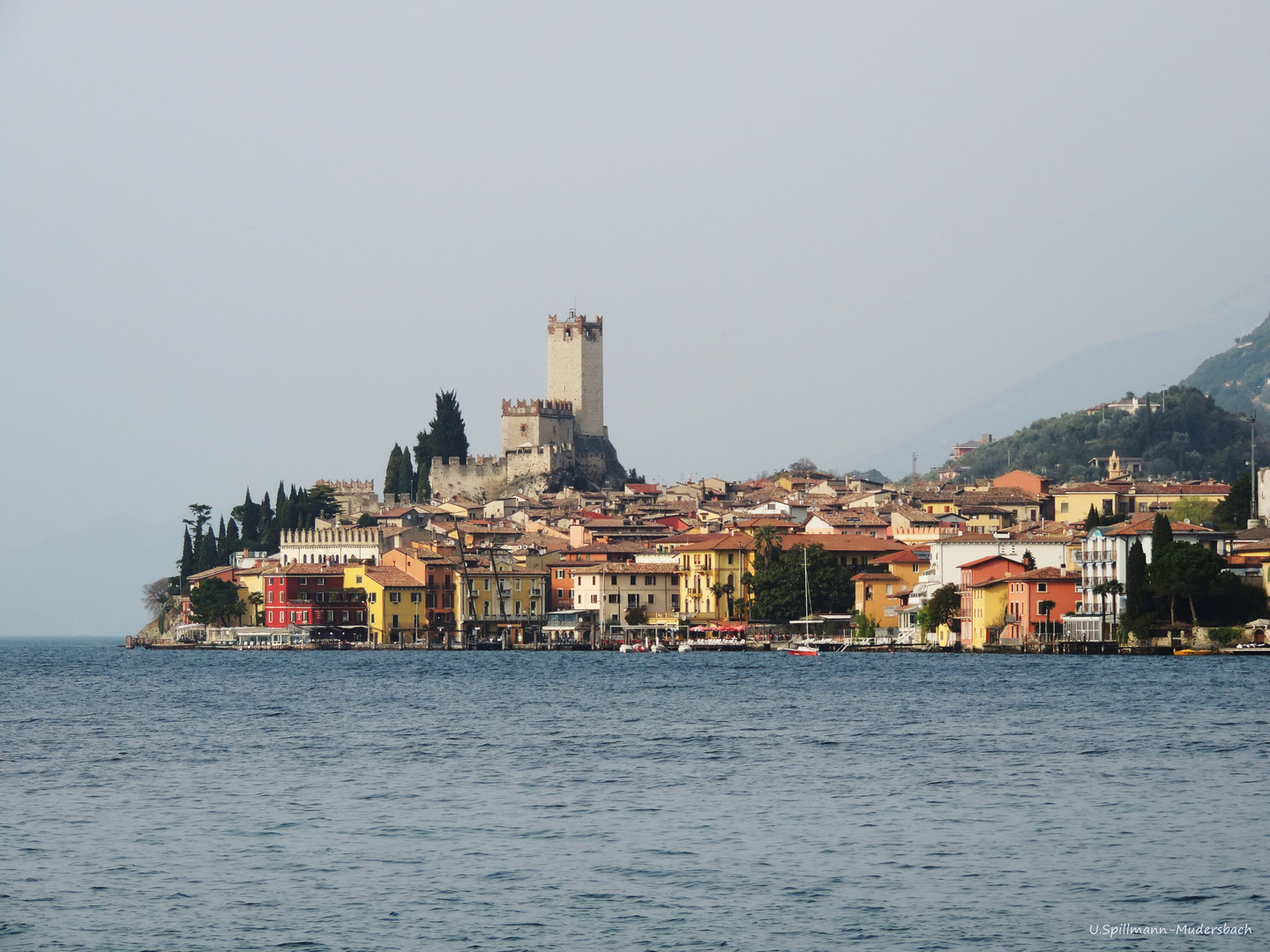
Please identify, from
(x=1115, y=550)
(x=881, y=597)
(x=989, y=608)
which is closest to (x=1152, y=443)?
(x=881, y=597)

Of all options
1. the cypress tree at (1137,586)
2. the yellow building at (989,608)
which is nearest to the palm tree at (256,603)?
the yellow building at (989,608)

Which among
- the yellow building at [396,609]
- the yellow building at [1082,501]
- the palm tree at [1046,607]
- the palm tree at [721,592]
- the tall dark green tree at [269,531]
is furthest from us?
the tall dark green tree at [269,531]

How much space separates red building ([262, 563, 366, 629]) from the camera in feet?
311

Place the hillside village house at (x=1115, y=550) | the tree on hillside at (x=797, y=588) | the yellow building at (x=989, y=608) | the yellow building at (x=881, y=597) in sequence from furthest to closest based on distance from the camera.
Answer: the tree on hillside at (x=797, y=588)
the yellow building at (x=881, y=597)
the yellow building at (x=989, y=608)
the hillside village house at (x=1115, y=550)

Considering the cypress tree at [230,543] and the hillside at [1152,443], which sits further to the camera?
the hillside at [1152,443]

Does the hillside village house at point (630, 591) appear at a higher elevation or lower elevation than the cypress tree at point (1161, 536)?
lower

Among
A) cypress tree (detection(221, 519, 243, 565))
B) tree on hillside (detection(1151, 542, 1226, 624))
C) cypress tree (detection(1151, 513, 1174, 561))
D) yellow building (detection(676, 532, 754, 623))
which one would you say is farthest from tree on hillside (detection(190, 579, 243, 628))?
tree on hillside (detection(1151, 542, 1226, 624))

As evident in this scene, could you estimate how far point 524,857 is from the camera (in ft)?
64.3

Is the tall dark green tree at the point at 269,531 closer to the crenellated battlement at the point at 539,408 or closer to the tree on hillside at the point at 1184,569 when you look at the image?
the crenellated battlement at the point at 539,408

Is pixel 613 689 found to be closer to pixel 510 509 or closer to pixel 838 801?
pixel 838 801

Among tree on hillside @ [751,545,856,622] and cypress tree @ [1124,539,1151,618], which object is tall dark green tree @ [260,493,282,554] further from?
cypress tree @ [1124,539,1151,618]

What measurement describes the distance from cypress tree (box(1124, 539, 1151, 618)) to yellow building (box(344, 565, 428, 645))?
39.1m

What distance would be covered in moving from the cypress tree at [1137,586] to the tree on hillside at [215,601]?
51.8 metres

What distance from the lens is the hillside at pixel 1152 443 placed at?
150 m
